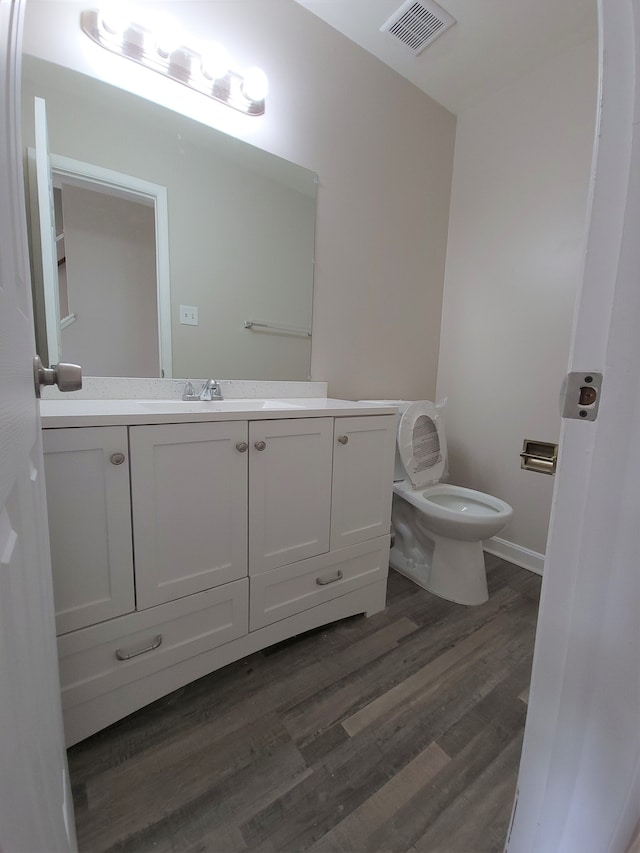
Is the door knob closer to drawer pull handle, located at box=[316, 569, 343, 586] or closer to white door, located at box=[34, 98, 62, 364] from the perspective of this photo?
white door, located at box=[34, 98, 62, 364]

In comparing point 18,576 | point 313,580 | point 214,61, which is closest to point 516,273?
point 214,61

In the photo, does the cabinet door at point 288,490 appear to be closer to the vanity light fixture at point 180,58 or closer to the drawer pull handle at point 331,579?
the drawer pull handle at point 331,579

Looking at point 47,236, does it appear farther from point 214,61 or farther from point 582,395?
point 582,395

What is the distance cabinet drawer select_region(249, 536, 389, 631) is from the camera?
1.22m

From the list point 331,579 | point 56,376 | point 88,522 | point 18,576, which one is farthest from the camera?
point 331,579

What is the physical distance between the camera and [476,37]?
1646 mm

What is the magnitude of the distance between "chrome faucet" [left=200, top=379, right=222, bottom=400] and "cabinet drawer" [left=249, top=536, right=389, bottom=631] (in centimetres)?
71

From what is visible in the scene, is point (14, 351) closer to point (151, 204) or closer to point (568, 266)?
point (151, 204)

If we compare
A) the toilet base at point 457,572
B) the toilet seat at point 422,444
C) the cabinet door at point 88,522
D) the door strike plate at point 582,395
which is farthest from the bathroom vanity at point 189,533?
the door strike plate at point 582,395

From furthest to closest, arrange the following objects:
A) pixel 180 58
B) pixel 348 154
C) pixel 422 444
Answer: pixel 422 444 < pixel 348 154 < pixel 180 58

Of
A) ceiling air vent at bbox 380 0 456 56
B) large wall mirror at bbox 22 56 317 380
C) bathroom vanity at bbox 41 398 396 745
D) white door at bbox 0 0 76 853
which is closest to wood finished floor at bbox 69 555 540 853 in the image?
bathroom vanity at bbox 41 398 396 745

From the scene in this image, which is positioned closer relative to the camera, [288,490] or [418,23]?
[288,490]

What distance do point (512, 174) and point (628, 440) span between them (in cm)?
220

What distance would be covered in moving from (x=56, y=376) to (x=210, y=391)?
88 centimetres
